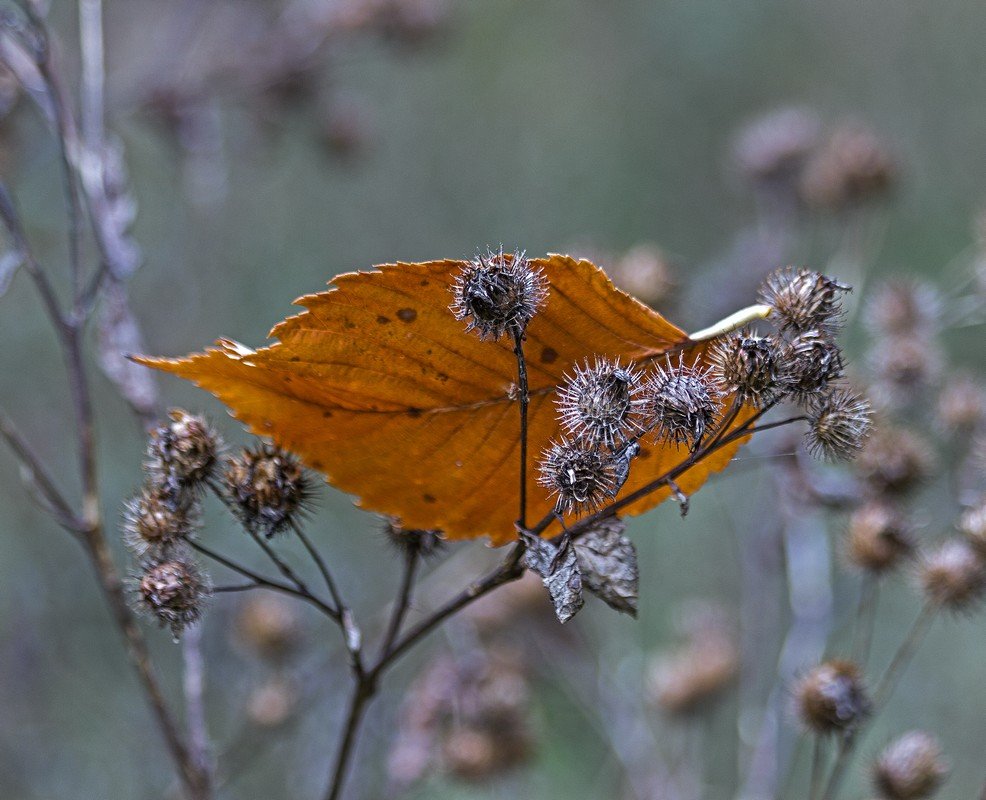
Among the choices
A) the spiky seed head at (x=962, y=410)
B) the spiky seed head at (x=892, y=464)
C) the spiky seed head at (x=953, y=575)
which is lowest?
the spiky seed head at (x=953, y=575)

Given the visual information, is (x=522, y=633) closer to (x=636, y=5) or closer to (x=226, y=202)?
(x=226, y=202)

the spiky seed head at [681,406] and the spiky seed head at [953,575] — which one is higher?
the spiky seed head at [953,575]

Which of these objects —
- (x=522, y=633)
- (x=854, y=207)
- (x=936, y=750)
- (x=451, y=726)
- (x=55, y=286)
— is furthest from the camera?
(x=55, y=286)

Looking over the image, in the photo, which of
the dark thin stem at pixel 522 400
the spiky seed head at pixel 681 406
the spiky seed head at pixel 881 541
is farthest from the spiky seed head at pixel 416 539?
the spiky seed head at pixel 881 541

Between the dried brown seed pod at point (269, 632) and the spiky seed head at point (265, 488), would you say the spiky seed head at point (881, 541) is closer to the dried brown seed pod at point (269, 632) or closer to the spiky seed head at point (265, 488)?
the spiky seed head at point (265, 488)

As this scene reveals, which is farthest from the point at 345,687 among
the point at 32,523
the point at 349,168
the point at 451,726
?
the point at 349,168

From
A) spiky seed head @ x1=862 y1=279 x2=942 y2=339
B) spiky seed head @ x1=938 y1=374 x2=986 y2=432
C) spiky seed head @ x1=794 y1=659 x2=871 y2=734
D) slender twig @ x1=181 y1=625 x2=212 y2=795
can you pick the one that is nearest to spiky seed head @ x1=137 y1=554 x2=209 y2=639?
slender twig @ x1=181 y1=625 x2=212 y2=795

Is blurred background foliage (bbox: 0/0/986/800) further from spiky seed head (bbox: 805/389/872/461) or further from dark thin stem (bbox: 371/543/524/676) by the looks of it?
spiky seed head (bbox: 805/389/872/461)
